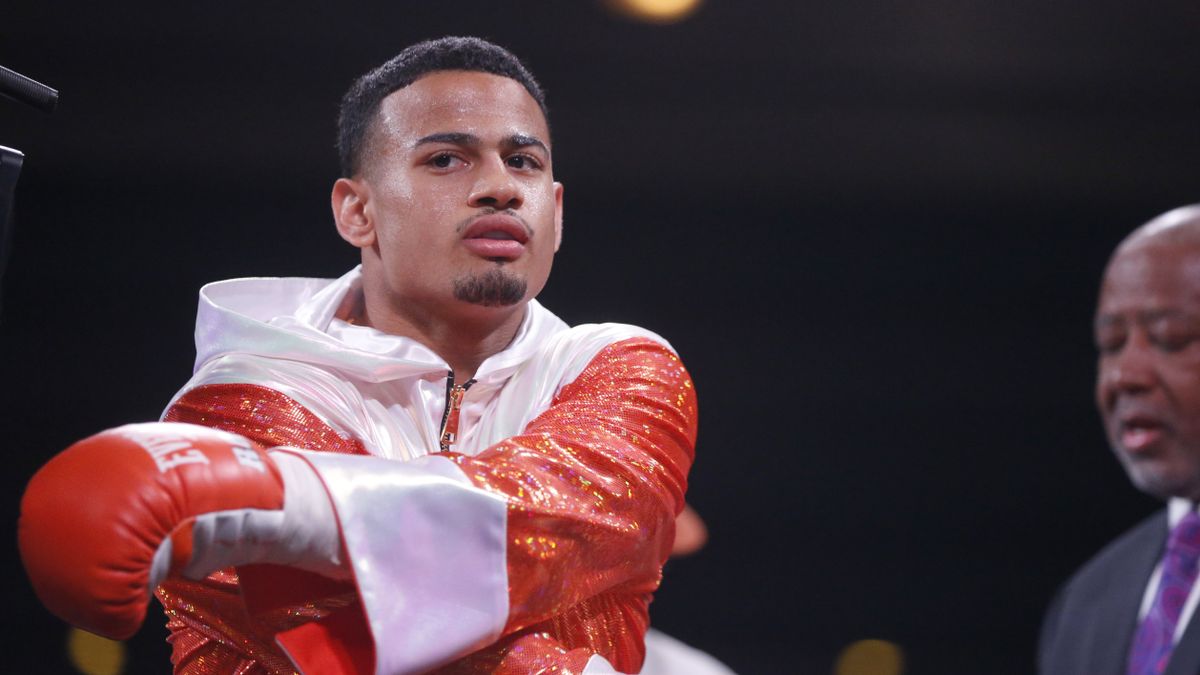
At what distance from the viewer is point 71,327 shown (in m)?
3.34

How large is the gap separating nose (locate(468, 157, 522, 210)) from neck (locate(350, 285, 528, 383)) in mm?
168

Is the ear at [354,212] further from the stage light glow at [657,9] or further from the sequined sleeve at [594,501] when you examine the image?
the stage light glow at [657,9]

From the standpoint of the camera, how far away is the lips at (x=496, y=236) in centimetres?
191

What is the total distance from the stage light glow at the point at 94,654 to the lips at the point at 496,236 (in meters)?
2.08

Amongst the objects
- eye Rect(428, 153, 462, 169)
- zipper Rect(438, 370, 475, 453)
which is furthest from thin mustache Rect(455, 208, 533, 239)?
zipper Rect(438, 370, 475, 453)

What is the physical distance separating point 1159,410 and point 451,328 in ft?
3.46

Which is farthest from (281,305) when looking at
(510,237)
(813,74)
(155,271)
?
(813,74)

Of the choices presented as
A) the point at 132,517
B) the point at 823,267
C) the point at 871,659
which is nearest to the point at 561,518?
the point at 132,517

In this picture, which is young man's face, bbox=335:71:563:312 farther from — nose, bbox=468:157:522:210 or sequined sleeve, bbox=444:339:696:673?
sequined sleeve, bbox=444:339:696:673

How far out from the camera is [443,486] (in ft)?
4.82

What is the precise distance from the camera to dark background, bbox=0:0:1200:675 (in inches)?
131

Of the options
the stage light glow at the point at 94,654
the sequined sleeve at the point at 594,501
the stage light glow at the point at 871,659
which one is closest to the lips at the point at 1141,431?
the sequined sleeve at the point at 594,501

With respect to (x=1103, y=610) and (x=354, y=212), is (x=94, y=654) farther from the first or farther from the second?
(x=1103, y=610)

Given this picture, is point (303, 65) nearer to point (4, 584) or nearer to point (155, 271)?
point (155, 271)
